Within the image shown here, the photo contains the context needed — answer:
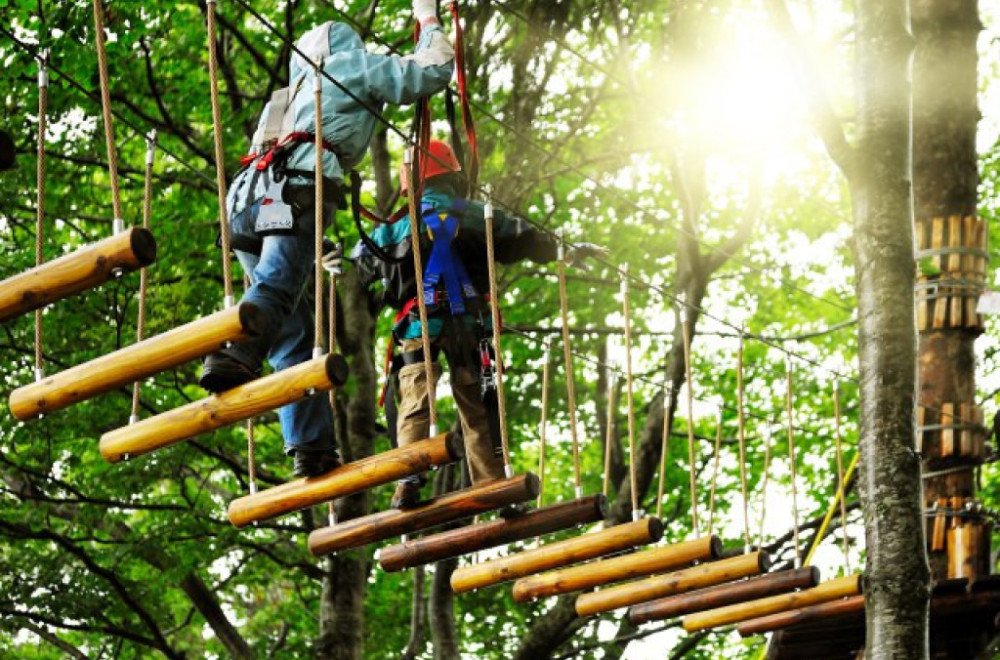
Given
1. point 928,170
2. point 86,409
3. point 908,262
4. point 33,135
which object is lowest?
point 908,262

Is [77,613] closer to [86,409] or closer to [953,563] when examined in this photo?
[86,409]

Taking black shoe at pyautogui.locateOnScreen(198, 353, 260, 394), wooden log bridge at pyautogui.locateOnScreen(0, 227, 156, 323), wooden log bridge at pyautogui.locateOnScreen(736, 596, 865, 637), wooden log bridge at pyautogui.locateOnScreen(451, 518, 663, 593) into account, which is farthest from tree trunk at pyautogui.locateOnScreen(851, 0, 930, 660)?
wooden log bridge at pyautogui.locateOnScreen(0, 227, 156, 323)

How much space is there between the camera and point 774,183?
52.9 ft

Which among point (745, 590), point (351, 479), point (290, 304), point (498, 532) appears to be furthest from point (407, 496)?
point (745, 590)

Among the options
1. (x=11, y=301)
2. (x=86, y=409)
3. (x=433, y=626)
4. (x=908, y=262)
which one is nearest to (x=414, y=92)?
(x=11, y=301)

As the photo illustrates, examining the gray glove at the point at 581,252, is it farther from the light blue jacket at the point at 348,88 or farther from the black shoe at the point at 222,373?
the black shoe at the point at 222,373

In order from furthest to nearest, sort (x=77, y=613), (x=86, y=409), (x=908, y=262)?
(x=77, y=613), (x=86, y=409), (x=908, y=262)

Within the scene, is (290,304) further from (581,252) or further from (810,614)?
(810,614)

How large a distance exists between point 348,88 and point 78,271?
1.52m

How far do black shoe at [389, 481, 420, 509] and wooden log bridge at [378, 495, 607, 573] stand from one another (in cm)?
27

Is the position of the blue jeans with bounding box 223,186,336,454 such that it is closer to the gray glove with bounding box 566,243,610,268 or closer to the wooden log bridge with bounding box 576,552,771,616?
the gray glove with bounding box 566,243,610,268

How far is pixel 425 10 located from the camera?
5625 mm

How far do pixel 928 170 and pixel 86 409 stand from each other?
5.68m

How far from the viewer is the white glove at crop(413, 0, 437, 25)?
5594 mm
